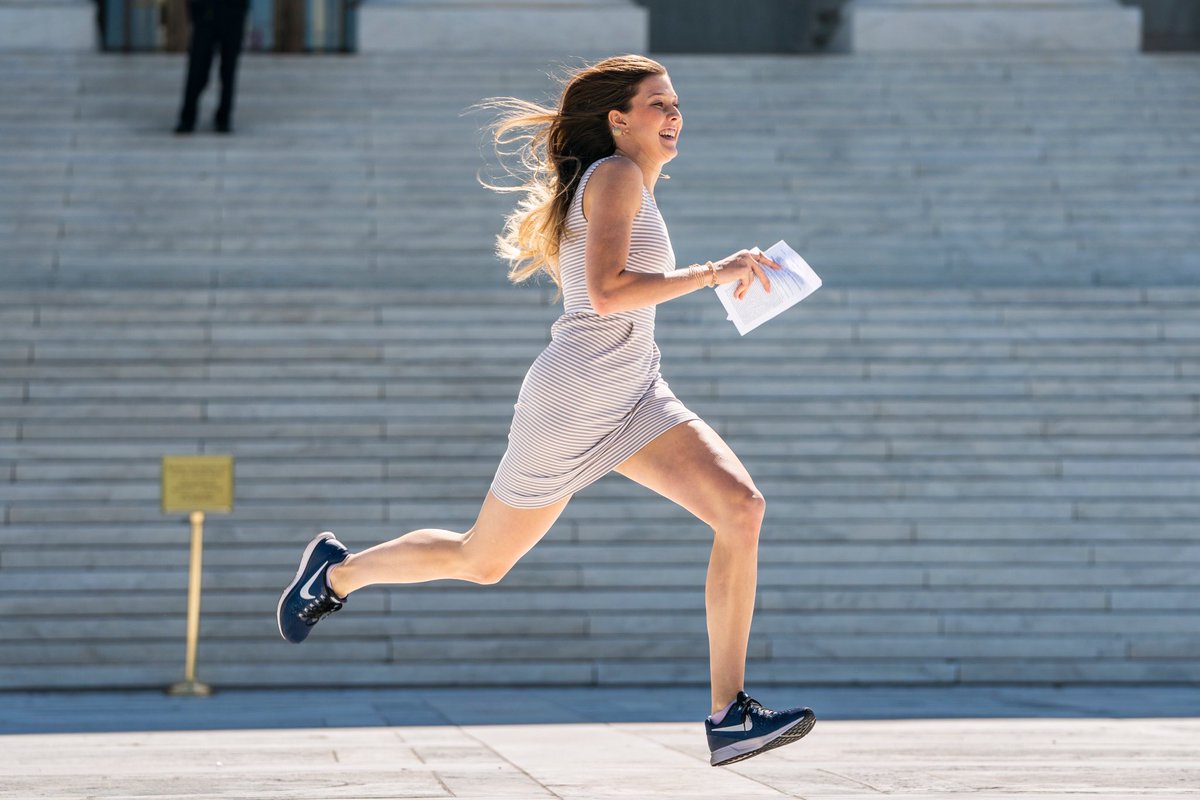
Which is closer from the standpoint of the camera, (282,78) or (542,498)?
(542,498)

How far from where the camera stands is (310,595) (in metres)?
5.36

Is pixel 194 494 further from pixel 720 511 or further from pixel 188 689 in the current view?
pixel 720 511

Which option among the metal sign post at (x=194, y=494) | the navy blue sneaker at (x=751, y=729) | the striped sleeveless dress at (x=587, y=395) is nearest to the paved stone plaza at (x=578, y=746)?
the metal sign post at (x=194, y=494)

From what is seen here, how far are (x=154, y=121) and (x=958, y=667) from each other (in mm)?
9377

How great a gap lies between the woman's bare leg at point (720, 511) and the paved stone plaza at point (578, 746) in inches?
18.1

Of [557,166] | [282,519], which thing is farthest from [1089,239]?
[557,166]

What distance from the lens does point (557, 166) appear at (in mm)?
4840

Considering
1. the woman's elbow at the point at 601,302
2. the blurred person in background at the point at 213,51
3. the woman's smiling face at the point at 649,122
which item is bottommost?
the woman's elbow at the point at 601,302

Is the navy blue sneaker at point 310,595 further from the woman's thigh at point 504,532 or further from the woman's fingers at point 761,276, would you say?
the woman's fingers at point 761,276

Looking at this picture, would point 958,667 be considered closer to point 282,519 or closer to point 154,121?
point 282,519

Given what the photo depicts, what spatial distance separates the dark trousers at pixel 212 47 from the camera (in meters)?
15.3

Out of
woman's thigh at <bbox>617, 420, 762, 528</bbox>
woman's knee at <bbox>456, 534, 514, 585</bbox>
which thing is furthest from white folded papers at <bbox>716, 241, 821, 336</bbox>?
woman's knee at <bbox>456, 534, 514, 585</bbox>

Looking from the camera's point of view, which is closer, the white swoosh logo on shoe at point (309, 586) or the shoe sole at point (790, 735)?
the shoe sole at point (790, 735)

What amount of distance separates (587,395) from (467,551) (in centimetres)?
60
